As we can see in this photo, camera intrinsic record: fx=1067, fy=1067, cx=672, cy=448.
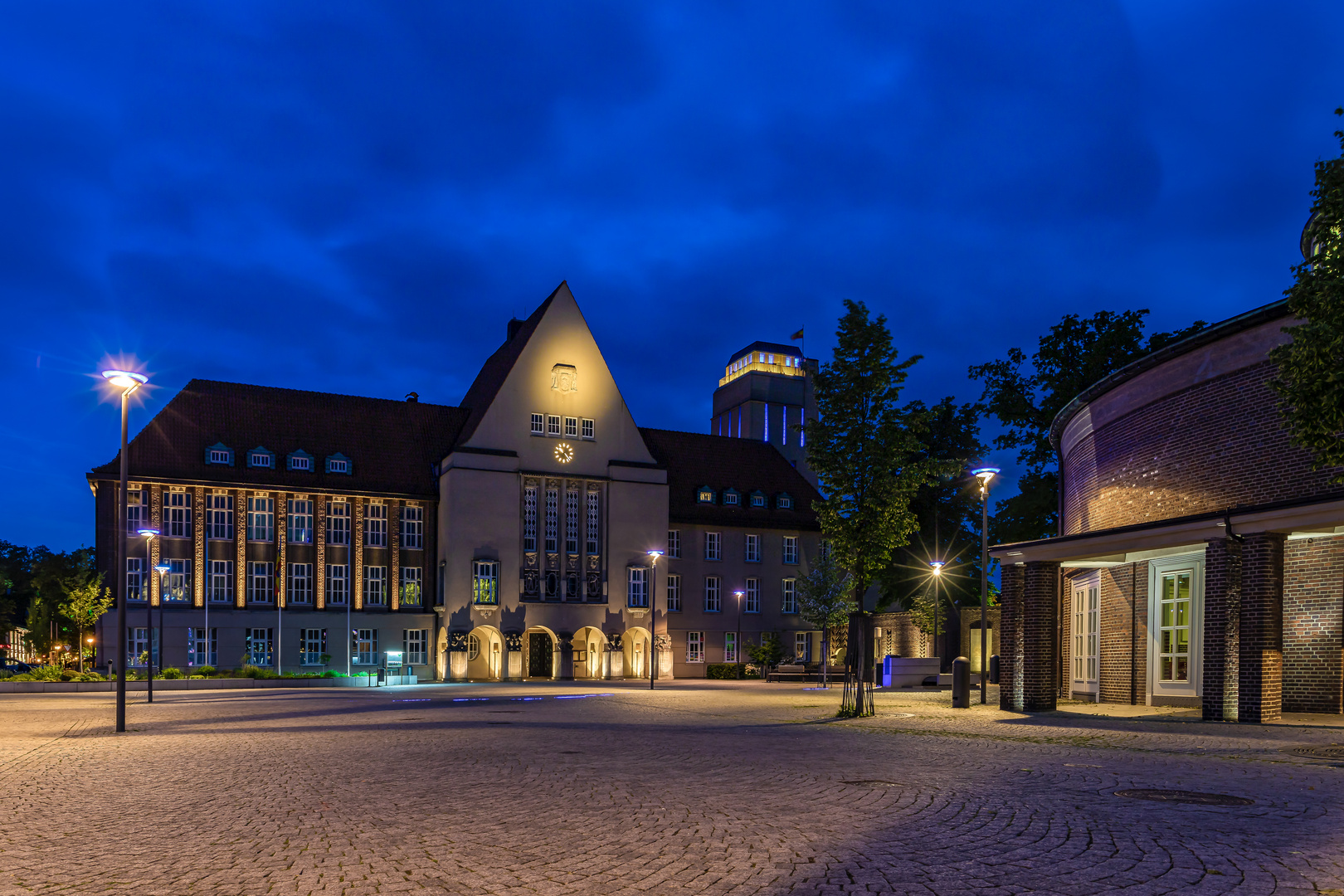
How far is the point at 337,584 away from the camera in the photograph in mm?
56094

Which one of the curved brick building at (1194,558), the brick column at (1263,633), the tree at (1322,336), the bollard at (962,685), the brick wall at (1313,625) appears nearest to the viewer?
the tree at (1322,336)

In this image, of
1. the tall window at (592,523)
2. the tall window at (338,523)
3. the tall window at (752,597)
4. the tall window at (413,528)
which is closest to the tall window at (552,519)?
the tall window at (592,523)

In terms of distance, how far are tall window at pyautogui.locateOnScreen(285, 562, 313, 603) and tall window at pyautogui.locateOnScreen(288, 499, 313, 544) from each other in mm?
1295

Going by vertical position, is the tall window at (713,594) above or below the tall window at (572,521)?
below

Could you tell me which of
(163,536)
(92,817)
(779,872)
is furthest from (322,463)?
(779,872)

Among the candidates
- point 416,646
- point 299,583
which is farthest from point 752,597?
point 299,583

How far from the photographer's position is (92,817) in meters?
9.73

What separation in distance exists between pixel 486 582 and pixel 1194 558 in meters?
39.7

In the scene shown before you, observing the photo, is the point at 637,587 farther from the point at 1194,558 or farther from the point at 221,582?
the point at 1194,558

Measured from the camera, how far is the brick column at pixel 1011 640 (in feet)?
82.8

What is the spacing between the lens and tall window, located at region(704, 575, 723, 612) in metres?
64.8

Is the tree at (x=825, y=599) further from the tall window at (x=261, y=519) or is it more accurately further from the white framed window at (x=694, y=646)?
the tall window at (x=261, y=519)

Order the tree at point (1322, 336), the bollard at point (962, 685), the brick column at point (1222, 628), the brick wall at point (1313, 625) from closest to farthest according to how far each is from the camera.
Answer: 1. the tree at point (1322, 336)
2. the brick column at point (1222, 628)
3. the brick wall at point (1313, 625)
4. the bollard at point (962, 685)

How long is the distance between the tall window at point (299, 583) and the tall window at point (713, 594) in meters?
22.9
